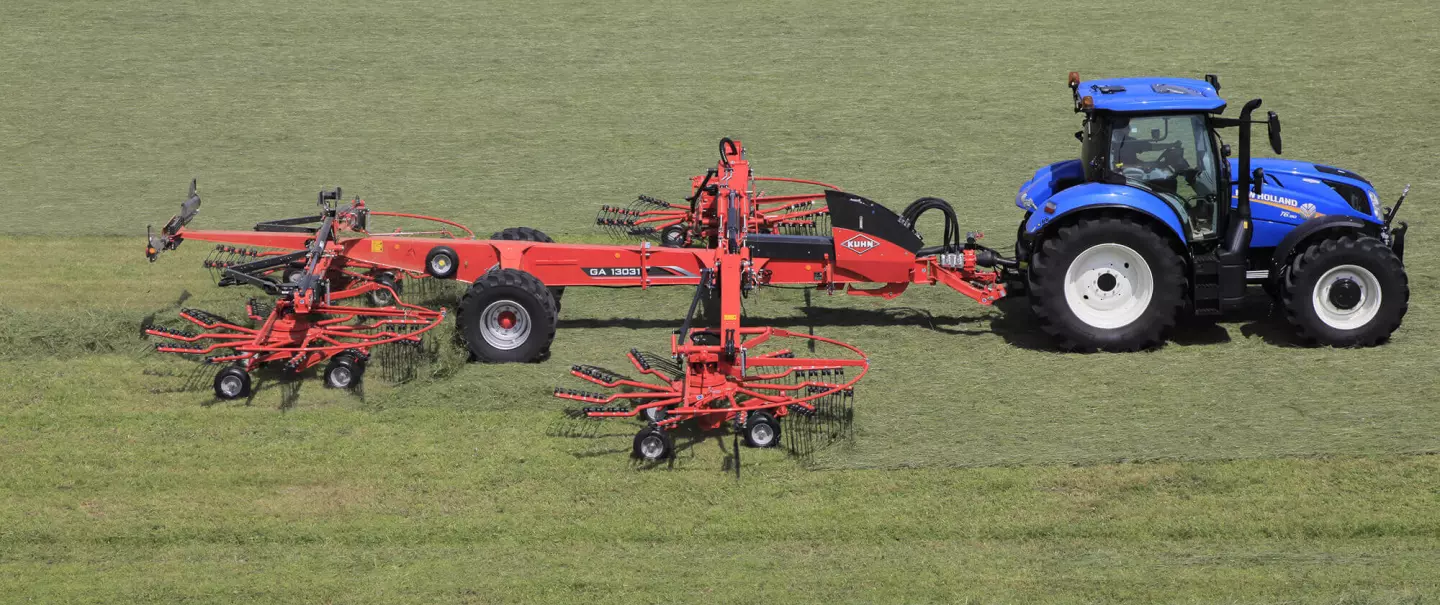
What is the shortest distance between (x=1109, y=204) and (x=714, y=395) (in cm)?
311

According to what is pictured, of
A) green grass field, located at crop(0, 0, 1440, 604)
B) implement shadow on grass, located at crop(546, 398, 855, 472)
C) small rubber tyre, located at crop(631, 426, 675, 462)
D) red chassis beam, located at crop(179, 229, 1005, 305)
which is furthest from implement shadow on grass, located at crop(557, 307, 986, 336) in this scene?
small rubber tyre, located at crop(631, 426, 675, 462)

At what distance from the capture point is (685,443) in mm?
8094

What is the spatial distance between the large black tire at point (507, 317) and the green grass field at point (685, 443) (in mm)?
238

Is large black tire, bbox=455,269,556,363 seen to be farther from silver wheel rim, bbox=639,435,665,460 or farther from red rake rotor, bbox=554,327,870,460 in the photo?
silver wheel rim, bbox=639,435,665,460

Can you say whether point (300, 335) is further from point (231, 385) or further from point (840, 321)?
point (840, 321)

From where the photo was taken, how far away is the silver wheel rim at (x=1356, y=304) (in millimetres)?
9320

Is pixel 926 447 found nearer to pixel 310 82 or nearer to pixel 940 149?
pixel 940 149

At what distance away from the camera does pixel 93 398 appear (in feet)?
29.3

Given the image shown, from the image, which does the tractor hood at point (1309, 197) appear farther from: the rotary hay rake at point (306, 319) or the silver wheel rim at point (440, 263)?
the rotary hay rake at point (306, 319)

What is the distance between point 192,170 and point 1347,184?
37.5 feet

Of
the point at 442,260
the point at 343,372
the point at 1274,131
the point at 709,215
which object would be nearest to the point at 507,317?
the point at 442,260

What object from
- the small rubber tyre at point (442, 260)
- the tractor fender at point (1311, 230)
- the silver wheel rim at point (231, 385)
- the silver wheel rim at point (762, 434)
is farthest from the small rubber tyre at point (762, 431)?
the tractor fender at point (1311, 230)

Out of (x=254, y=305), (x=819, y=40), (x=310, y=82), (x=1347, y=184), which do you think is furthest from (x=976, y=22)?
(x=254, y=305)

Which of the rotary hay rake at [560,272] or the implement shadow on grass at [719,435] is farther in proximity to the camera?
the rotary hay rake at [560,272]
